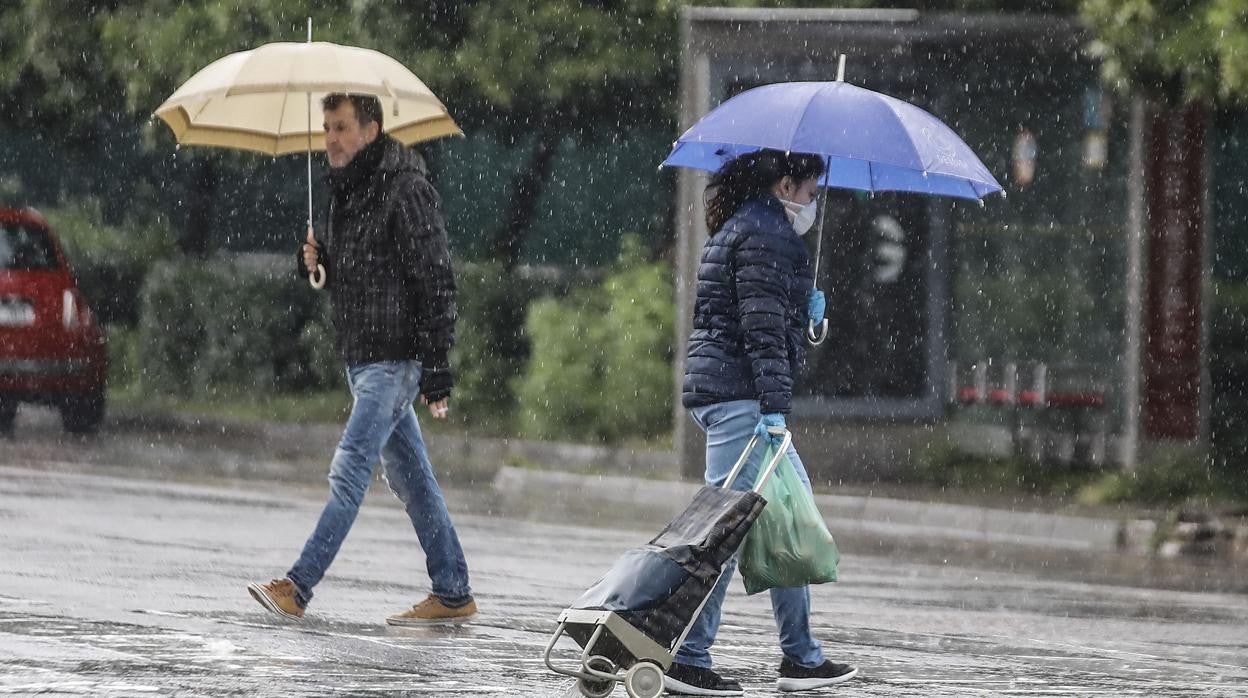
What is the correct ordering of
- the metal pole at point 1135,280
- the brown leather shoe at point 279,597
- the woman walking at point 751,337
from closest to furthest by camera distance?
the woman walking at point 751,337, the brown leather shoe at point 279,597, the metal pole at point 1135,280

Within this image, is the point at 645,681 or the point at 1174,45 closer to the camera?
the point at 645,681

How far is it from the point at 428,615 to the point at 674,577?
193cm

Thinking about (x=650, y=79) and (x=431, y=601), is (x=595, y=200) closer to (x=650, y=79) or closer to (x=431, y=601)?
(x=650, y=79)

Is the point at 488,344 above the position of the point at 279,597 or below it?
above

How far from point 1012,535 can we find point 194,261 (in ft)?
31.8

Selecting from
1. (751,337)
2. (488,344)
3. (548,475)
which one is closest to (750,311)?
(751,337)

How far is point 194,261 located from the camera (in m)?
21.3

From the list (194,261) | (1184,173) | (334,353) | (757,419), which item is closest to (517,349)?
(334,353)

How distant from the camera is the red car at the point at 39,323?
58.0 ft

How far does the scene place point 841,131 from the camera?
7504 mm

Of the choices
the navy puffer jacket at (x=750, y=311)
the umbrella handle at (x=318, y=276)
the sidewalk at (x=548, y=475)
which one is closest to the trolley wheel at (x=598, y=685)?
the navy puffer jacket at (x=750, y=311)

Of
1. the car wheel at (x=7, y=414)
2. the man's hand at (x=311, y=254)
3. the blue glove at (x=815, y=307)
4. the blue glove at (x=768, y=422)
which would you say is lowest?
the car wheel at (x=7, y=414)

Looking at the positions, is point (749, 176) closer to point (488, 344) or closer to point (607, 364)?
point (607, 364)

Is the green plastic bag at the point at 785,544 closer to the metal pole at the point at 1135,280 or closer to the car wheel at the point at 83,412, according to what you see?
the metal pole at the point at 1135,280
